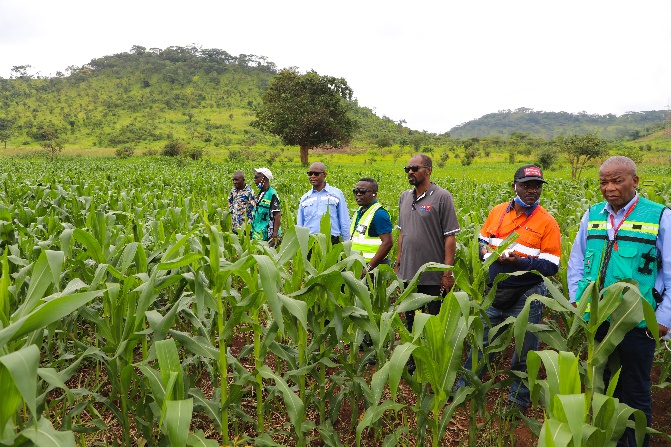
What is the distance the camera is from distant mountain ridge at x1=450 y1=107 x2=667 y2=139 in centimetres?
12550

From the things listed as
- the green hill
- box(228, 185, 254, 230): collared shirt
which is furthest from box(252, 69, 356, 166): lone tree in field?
box(228, 185, 254, 230): collared shirt

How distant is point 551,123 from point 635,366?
16152cm

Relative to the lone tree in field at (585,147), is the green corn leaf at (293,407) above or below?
below

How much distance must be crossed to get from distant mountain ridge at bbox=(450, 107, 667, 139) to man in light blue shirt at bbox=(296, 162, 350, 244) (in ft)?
410

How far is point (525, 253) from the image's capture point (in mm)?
2797

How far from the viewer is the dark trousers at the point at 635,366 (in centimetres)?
222

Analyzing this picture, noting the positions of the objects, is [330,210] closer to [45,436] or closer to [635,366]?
→ [635,366]

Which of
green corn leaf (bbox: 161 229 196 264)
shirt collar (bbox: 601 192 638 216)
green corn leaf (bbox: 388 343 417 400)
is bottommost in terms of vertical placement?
green corn leaf (bbox: 388 343 417 400)

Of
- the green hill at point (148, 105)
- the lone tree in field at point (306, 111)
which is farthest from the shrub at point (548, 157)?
the green hill at point (148, 105)

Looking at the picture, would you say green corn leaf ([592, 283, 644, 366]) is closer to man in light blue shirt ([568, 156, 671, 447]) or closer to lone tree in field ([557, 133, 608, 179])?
man in light blue shirt ([568, 156, 671, 447])

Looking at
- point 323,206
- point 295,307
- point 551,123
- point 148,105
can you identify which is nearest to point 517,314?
point 295,307

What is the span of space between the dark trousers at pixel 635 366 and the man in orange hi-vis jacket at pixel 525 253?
0.55 m

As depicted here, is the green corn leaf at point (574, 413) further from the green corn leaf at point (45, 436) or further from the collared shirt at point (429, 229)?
the collared shirt at point (429, 229)

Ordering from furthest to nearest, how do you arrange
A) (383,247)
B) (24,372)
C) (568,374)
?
(383,247), (568,374), (24,372)
